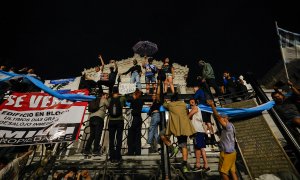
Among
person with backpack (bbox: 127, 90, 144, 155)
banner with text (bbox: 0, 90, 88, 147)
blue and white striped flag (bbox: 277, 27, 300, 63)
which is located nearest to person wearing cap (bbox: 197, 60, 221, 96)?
blue and white striped flag (bbox: 277, 27, 300, 63)

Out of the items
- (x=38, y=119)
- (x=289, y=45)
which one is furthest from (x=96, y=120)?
(x=289, y=45)

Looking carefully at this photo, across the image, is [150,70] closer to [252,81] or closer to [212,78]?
[212,78]

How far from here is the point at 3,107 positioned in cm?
672

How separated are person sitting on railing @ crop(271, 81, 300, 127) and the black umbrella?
32.3ft

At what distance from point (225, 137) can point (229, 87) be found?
663 centimetres

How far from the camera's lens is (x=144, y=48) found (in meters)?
14.2

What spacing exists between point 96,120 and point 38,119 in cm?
186

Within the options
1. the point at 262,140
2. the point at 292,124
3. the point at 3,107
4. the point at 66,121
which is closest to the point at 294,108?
the point at 292,124

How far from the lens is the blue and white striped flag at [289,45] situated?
8125 millimetres

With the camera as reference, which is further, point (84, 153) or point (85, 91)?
point (85, 91)

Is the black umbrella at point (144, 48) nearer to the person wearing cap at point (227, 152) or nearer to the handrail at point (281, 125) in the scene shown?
the person wearing cap at point (227, 152)

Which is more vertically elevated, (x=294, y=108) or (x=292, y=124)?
(x=294, y=108)

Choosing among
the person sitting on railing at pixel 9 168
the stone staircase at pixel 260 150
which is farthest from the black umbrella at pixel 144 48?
the person sitting on railing at pixel 9 168

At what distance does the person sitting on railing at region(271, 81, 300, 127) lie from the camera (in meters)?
5.20
